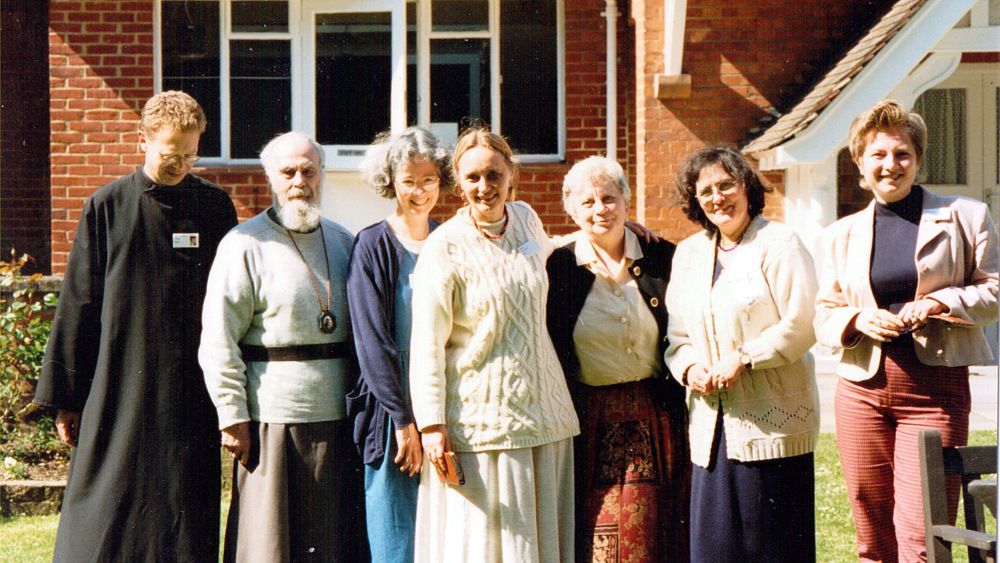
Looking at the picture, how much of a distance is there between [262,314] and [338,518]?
0.78 metres

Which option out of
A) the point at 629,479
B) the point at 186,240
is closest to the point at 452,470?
the point at 629,479

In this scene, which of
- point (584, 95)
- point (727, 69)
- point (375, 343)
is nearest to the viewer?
point (375, 343)

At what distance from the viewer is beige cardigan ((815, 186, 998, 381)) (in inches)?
163

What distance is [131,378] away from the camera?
4.40 meters

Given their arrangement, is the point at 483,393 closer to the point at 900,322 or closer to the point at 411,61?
the point at 900,322

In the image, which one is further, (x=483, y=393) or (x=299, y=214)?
(x=299, y=214)

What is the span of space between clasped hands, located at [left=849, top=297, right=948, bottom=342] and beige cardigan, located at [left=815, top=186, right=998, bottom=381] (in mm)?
39

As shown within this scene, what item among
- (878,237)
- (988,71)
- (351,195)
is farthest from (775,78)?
(878,237)

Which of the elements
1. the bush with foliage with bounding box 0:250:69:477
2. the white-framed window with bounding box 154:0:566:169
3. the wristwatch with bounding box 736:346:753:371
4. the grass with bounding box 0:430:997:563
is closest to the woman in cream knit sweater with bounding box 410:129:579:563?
the wristwatch with bounding box 736:346:753:371

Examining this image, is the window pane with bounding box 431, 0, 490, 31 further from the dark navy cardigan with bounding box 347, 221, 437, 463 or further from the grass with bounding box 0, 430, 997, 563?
the dark navy cardigan with bounding box 347, 221, 437, 463

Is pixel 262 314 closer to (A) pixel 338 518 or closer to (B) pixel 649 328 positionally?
(A) pixel 338 518

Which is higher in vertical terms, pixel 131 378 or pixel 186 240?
pixel 186 240

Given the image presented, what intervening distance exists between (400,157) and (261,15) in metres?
6.79

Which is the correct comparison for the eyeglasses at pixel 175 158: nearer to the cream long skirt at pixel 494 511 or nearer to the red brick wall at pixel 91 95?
the cream long skirt at pixel 494 511
